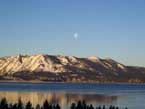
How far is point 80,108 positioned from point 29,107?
5485 mm

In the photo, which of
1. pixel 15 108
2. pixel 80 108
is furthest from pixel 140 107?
pixel 15 108

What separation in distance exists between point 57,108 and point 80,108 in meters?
2.60

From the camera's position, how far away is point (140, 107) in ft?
225

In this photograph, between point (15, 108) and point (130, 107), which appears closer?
point (15, 108)

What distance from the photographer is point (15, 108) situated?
50500 mm

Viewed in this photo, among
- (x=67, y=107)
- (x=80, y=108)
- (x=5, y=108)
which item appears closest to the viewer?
(x=5, y=108)

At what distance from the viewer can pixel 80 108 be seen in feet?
172

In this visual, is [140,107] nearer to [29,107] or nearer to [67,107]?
[67,107]

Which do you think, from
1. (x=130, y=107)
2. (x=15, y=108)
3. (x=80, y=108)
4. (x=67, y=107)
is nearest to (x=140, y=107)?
(x=130, y=107)

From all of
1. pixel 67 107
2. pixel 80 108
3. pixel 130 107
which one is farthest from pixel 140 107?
pixel 80 108

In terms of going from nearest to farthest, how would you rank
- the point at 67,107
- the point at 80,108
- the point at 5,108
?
the point at 5,108 < the point at 80,108 < the point at 67,107

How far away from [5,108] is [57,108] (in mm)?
5699

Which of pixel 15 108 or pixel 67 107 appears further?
pixel 67 107

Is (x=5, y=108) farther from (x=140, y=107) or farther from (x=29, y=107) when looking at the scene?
(x=140, y=107)
